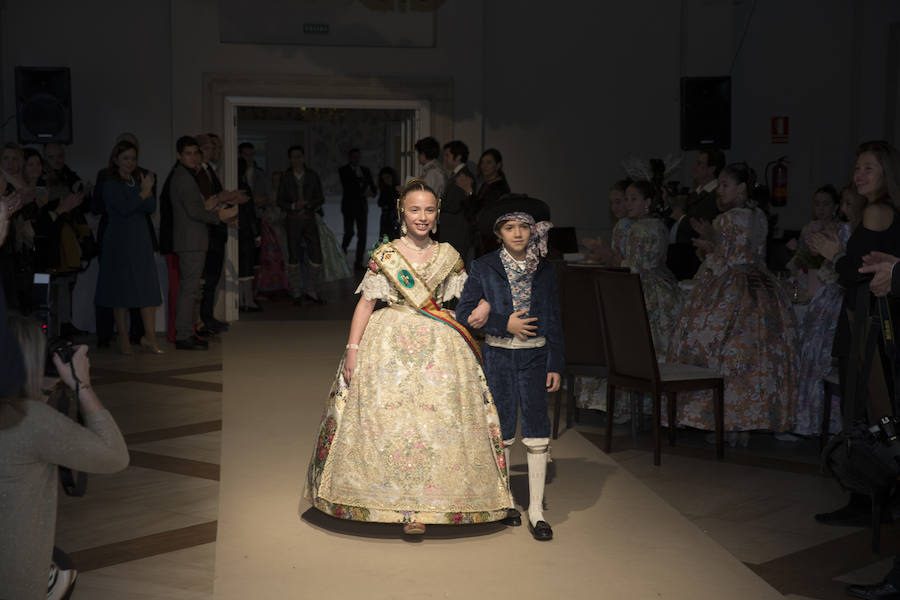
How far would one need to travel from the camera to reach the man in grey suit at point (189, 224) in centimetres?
761

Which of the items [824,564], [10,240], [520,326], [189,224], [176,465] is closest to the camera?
[824,564]

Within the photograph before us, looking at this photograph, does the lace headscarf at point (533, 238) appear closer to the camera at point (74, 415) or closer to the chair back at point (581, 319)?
the chair back at point (581, 319)

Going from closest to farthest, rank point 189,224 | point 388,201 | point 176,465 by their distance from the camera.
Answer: point 176,465, point 189,224, point 388,201

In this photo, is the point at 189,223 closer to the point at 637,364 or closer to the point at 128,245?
the point at 128,245

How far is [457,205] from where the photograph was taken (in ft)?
27.7

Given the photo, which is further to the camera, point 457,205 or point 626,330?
point 457,205

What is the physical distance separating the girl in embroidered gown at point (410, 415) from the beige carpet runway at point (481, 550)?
5.6 inches

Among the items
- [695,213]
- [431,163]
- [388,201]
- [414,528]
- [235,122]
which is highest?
[235,122]

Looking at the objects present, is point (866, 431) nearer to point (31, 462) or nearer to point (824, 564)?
point (824, 564)

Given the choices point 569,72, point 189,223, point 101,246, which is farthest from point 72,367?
point 569,72

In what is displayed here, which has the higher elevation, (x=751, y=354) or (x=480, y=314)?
(x=480, y=314)

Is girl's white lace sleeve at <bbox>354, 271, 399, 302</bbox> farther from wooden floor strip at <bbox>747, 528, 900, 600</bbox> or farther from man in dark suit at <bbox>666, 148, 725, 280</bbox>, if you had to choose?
man in dark suit at <bbox>666, 148, 725, 280</bbox>

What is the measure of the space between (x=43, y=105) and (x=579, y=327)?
4.99m

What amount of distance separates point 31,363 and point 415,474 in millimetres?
1674
